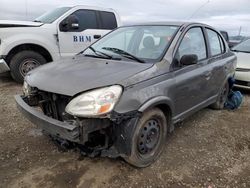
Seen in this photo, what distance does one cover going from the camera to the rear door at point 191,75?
10.7ft

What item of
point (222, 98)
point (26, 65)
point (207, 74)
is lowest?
point (222, 98)

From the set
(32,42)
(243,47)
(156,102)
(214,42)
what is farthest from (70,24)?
(243,47)

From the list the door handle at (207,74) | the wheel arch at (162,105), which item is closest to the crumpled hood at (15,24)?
the door handle at (207,74)

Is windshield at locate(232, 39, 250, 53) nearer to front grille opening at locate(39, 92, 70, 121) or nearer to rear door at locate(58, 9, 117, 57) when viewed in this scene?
rear door at locate(58, 9, 117, 57)

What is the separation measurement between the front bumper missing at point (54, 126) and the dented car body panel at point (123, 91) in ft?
0.04

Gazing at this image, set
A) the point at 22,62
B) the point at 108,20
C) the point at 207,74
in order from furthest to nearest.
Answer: the point at 108,20
the point at 22,62
the point at 207,74

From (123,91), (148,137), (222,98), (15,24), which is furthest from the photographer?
(15,24)

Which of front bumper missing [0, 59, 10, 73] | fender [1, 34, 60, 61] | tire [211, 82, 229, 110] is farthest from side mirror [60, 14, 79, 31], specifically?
tire [211, 82, 229, 110]

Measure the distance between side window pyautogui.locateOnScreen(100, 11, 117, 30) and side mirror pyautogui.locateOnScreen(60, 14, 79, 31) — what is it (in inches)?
35.4

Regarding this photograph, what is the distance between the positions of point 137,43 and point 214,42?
5.50 feet

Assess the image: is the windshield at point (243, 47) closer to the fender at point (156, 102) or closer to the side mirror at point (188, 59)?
the side mirror at point (188, 59)

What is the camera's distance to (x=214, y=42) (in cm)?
446

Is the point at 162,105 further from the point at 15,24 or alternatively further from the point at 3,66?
the point at 15,24

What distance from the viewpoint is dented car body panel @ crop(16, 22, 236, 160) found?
248 cm
